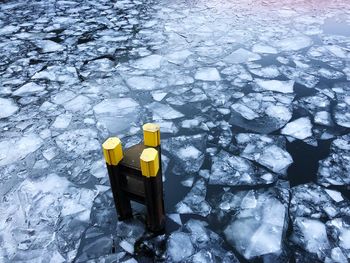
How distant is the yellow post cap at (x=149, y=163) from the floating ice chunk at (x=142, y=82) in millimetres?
2273

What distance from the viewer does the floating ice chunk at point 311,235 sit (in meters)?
2.03

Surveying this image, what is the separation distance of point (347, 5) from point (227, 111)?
18.3 feet

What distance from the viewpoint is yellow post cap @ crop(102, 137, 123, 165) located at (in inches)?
68.0

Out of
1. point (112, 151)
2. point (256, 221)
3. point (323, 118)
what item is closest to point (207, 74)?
point (323, 118)

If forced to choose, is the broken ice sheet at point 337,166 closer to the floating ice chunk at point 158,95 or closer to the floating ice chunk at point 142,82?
the floating ice chunk at point 158,95

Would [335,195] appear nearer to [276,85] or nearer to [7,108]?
[276,85]

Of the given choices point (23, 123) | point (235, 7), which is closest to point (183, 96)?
point (23, 123)

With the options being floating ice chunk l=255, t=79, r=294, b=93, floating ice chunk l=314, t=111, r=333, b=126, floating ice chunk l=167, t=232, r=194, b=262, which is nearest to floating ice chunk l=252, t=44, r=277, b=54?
floating ice chunk l=255, t=79, r=294, b=93

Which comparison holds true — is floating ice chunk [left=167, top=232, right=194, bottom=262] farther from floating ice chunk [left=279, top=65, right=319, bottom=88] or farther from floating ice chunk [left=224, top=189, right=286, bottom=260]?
floating ice chunk [left=279, top=65, right=319, bottom=88]

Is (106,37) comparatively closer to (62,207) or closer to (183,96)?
(183,96)

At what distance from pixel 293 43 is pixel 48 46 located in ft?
13.8

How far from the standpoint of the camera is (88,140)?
301cm

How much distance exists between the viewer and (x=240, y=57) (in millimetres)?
4500

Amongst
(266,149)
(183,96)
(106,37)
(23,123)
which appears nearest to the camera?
(266,149)
